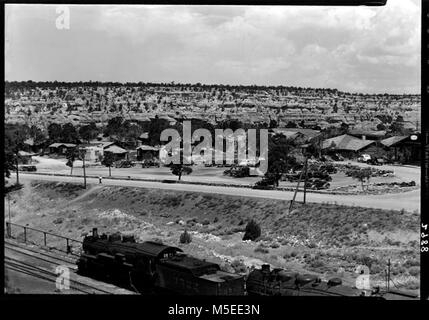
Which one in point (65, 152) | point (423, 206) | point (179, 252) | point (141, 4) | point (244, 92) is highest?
point (141, 4)

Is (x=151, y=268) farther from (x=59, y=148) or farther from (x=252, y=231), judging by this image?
(x=59, y=148)

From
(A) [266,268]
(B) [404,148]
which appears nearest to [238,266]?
(A) [266,268]

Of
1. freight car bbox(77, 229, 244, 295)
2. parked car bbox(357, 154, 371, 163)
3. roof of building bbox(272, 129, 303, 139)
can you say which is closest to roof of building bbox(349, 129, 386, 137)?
parked car bbox(357, 154, 371, 163)

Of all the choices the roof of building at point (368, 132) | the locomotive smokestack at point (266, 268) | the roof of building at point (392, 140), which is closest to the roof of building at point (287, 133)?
the roof of building at point (368, 132)

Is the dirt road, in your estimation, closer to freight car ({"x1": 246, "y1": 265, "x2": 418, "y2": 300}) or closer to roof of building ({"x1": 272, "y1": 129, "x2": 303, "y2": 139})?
roof of building ({"x1": 272, "y1": 129, "x2": 303, "y2": 139})

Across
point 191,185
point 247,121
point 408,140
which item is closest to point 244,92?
point 247,121
